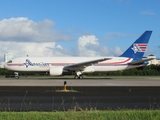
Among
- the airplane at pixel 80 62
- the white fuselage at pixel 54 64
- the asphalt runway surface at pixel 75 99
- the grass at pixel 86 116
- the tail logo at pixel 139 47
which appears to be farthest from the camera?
the tail logo at pixel 139 47

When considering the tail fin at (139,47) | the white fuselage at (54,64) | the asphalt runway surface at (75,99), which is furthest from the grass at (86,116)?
the tail fin at (139,47)

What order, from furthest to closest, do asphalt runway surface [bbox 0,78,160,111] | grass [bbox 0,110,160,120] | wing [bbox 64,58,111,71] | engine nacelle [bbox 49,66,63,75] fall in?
wing [bbox 64,58,111,71], engine nacelle [bbox 49,66,63,75], asphalt runway surface [bbox 0,78,160,111], grass [bbox 0,110,160,120]

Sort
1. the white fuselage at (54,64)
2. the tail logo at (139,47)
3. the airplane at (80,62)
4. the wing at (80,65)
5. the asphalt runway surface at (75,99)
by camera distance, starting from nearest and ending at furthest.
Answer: the asphalt runway surface at (75,99) → the wing at (80,65) → the airplane at (80,62) → the white fuselage at (54,64) → the tail logo at (139,47)

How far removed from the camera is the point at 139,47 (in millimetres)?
45625

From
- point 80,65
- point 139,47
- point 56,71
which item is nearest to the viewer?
point 56,71

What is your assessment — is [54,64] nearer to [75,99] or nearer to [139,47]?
[139,47]

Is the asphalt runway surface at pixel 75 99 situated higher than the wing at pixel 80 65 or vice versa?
the wing at pixel 80 65

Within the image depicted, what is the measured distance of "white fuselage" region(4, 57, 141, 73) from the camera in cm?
4400

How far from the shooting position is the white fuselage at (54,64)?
144ft

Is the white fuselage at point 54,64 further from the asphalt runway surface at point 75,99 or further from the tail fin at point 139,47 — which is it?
the asphalt runway surface at point 75,99

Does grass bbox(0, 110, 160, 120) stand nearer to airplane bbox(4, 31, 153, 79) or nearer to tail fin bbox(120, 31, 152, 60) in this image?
airplane bbox(4, 31, 153, 79)

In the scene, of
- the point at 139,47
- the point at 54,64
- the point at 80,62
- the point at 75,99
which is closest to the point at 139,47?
the point at 139,47

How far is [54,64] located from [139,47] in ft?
42.7

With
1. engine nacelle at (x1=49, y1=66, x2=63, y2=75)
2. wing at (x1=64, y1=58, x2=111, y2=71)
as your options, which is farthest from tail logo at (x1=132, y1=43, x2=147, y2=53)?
engine nacelle at (x1=49, y1=66, x2=63, y2=75)
